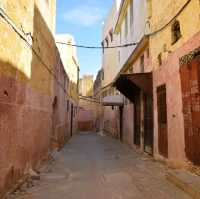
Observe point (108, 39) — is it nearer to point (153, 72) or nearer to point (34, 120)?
point (153, 72)

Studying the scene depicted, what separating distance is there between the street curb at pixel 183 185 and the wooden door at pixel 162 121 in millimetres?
1878

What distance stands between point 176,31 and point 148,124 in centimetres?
396

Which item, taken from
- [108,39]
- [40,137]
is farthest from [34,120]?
[108,39]

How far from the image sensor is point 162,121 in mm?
7836

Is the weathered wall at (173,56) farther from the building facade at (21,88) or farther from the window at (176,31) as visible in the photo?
the building facade at (21,88)

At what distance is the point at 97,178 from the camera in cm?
603

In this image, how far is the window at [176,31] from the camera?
6667 millimetres

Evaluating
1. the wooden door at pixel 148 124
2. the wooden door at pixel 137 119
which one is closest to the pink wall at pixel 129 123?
the wooden door at pixel 137 119

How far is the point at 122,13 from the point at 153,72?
750 centimetres

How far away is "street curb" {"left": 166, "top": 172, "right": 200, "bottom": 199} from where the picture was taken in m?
4.27

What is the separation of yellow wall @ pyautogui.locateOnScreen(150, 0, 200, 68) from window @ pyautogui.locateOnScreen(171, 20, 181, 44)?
6.0 inches

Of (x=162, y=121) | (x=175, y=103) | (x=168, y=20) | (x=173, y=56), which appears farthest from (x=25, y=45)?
(x=162, y=121)

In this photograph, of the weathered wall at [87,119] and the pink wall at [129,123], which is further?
the weathered wall at [87,119]

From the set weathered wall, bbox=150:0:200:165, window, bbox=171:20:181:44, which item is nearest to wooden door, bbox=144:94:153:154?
weathered wall, bbox=150:0:200:165
